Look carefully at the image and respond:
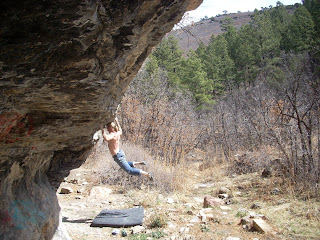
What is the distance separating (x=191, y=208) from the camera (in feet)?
18.2

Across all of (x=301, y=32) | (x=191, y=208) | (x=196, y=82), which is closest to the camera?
(x=191, y=208)

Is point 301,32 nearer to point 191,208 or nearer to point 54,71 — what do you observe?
point 191,208

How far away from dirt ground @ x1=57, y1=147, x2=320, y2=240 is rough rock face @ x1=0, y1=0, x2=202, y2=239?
5.17 ft

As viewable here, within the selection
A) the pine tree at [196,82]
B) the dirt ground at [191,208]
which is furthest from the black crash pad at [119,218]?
the pine tree at [196,82]

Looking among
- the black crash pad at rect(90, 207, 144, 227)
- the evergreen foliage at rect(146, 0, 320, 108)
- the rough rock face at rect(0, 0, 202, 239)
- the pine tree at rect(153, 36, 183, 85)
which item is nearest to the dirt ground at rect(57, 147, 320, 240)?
the black crash pad at rect(90, 207, 144, 227)

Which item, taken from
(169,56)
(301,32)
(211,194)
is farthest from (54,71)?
(301,32)

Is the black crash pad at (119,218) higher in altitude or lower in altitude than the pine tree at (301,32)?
lower

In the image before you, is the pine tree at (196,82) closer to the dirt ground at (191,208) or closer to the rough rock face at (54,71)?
the dirt ground at (191,208)

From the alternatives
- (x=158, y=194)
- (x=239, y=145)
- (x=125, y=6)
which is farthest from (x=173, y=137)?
(x=125, y=6)

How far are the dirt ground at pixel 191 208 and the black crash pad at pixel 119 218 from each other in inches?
4.1

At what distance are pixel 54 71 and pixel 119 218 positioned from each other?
3.69 metres

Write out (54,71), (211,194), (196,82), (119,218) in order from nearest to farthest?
(54,71), (119,218), (211,194), (196,82)

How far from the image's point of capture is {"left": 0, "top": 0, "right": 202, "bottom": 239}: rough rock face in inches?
54.9

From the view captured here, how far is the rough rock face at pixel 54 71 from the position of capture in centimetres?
140
